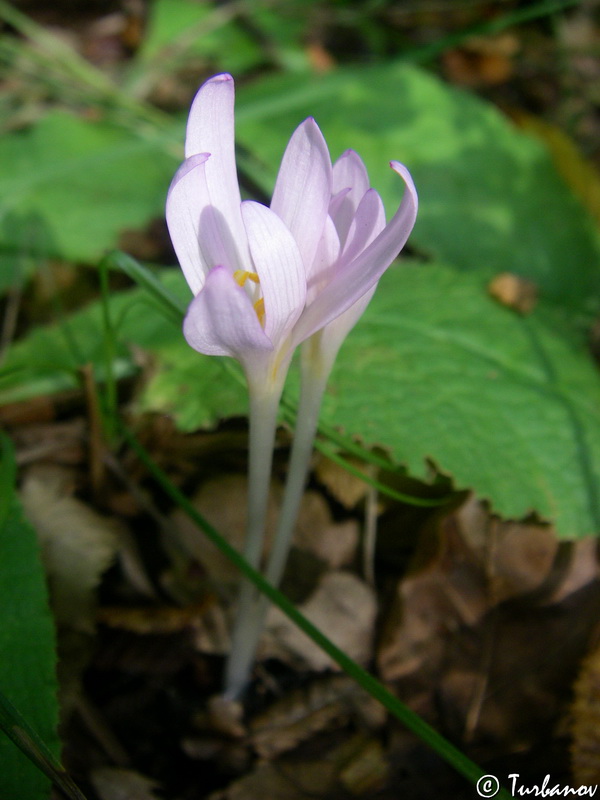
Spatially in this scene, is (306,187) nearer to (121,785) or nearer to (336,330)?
(336,330)

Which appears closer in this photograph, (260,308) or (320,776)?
(260,308)

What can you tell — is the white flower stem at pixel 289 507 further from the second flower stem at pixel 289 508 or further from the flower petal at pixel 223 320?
the flower petal at pixel 223 320

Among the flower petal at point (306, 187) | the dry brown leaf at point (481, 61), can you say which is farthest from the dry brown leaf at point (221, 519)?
the dry brown leaf at point (481, 61)

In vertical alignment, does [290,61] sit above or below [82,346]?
above

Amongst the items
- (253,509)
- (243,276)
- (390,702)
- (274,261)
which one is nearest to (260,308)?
(243,276)

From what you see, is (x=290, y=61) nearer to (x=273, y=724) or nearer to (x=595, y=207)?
(x=595, y=207)

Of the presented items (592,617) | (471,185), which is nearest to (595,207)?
(471,185)
